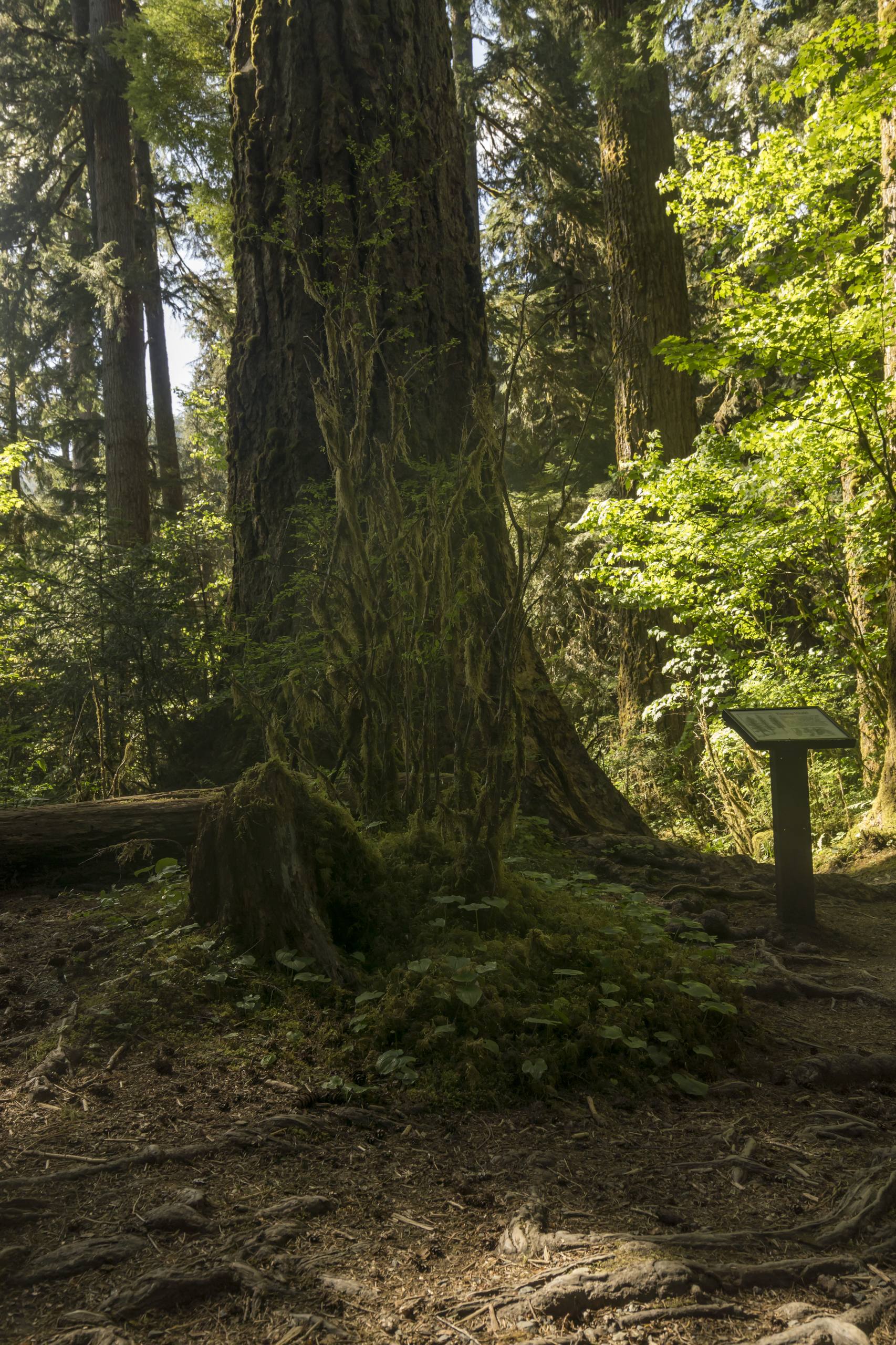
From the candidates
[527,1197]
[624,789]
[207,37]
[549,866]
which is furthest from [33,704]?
[207,37]

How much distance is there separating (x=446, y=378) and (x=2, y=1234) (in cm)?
447

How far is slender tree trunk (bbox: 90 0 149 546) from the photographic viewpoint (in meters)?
12.1

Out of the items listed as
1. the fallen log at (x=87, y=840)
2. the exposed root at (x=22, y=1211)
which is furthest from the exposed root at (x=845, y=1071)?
the fallen log at (x=87, y=840)

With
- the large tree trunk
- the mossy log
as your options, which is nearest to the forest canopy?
the large tree trunk

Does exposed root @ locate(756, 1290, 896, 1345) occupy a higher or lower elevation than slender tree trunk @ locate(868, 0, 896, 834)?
lower

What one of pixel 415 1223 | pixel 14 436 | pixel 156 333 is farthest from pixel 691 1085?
pixel 156 333

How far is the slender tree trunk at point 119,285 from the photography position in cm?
1211

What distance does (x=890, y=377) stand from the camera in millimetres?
6504

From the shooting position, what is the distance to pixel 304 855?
3033 millimetres

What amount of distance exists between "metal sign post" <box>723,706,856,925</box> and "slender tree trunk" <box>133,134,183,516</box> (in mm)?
11405

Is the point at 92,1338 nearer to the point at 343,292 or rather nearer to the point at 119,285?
the point at 343,292

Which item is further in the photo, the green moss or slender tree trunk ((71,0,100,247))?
slender tree trunk ((71,0,100,247))

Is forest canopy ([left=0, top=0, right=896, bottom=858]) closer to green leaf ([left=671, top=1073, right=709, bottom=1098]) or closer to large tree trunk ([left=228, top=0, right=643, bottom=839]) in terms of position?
large tree trunk ([left=228, top=0, right=643, bottom=839])

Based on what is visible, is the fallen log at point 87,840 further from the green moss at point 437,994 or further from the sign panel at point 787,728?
the sign panel at point 787,728
